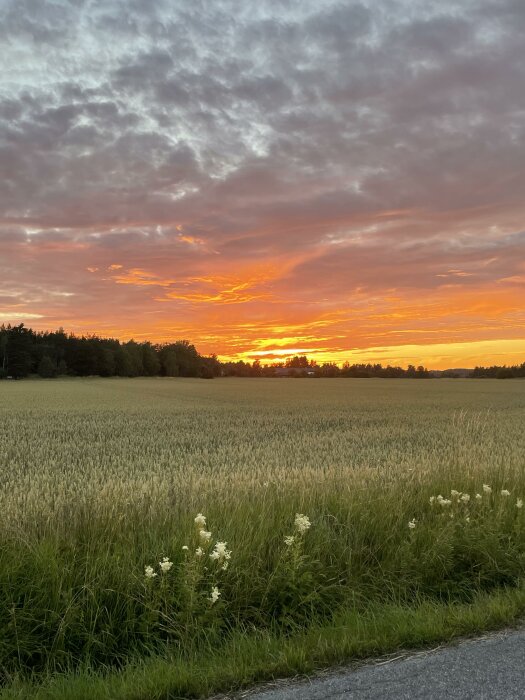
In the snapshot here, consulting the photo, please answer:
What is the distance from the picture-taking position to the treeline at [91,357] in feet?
408

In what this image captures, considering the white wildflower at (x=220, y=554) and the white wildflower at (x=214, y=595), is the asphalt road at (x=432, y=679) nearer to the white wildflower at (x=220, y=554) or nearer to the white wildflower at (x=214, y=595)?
the white wildflower at (x=214, y=595)

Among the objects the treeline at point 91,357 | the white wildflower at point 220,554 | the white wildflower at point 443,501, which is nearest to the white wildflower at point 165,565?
the white wildflower at point 220,554

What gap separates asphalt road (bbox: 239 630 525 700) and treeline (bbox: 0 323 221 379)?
12990 centimetres

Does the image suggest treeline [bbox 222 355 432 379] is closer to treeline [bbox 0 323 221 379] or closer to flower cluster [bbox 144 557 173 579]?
treeline [bbox 0 323 221 379]

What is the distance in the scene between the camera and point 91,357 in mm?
139750

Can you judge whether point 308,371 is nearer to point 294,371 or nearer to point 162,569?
point 294,371

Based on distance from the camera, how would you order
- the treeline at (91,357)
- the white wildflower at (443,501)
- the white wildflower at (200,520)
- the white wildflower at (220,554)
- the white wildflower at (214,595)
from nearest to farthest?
the white wildflower at (214,595)
the white wildflower at (220,554)
the white wildflower at (200,520)
the white wildflower at (443,501)
the treeline at (91,357)

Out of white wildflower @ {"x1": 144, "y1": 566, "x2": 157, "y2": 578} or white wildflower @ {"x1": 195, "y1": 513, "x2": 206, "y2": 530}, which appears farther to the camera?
white wildflower @ {"x1": 195, "y1": 513, "x2": 206, "y2": 530}

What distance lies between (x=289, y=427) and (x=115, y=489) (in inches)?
684

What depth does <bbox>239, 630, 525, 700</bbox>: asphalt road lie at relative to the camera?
→ 359cm

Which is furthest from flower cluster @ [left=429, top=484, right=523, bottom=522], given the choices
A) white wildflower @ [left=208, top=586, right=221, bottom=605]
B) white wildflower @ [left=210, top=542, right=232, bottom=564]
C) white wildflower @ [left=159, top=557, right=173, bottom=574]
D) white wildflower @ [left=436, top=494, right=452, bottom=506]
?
white wildflower @ [left=159, top=557, right=173, bottom=574]

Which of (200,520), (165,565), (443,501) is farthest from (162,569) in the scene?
(443,501)

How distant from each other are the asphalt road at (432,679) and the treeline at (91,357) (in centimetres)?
12990

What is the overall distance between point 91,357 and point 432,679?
143m
